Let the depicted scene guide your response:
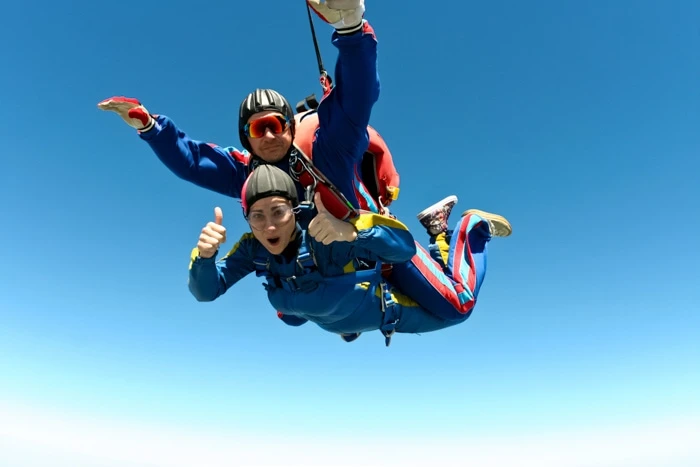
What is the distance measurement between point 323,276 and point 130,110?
4.35 feet

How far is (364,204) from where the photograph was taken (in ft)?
7.70


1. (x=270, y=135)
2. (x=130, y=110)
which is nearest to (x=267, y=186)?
(x=270, y=135)

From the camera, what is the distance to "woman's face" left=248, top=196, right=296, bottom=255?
6.74 feet

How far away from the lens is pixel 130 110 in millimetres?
2398

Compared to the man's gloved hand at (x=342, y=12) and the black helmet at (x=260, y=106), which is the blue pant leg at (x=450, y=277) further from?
the man's gloved hand at (x=342, y=12)

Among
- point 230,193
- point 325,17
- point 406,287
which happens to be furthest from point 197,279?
point 325,17

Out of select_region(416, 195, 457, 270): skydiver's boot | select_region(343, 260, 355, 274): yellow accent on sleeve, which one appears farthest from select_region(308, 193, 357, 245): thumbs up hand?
select_region(416, 195, 457, 270): skydiver's boot

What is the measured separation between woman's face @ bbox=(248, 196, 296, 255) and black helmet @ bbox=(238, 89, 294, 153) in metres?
0.47

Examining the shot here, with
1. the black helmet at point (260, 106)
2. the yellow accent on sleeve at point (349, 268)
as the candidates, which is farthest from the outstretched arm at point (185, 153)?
the yellow accent on sleeve at point (349, 268)

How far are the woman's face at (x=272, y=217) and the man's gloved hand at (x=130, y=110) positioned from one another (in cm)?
87

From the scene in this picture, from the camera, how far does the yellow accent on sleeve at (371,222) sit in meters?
1.87

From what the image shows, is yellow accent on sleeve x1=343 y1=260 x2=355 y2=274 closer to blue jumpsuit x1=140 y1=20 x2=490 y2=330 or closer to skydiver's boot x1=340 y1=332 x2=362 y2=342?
blue jumpsuit x1=140 y1=20 x2=490 y2=330

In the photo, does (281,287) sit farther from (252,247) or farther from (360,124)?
(360,124)

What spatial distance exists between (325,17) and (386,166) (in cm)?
115
